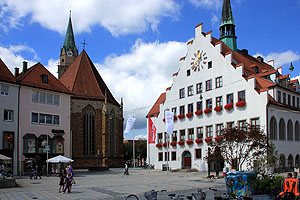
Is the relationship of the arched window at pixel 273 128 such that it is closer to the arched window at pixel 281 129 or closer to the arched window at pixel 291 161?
the arched window at pixel 281 129

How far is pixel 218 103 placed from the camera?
1656 inches

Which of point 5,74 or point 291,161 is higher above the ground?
point 5,74

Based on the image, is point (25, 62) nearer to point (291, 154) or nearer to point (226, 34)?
point (226, 34)

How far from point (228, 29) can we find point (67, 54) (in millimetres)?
52603

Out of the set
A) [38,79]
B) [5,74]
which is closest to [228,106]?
[38,79]

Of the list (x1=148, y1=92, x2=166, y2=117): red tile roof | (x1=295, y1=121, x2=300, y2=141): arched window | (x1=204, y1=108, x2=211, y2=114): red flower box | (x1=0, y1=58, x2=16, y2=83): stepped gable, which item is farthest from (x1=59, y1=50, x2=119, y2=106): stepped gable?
(x1=295, y1=121, x2=300, y2=141): arched window

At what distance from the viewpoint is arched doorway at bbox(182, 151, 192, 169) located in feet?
150

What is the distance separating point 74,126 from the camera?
179 feet

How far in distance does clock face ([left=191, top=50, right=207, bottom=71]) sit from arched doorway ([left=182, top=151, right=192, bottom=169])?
11.5m

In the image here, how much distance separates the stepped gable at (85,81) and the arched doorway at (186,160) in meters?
18.9

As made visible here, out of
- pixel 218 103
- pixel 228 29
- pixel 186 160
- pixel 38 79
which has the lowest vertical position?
pixel 186 160

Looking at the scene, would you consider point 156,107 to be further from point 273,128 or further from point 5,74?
point 5,74

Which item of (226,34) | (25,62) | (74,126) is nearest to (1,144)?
(25,62)

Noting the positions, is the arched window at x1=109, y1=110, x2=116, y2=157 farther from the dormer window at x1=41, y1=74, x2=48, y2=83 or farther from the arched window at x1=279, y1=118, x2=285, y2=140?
the arched window at x1=279, y1=118, x2=285, y2=140
